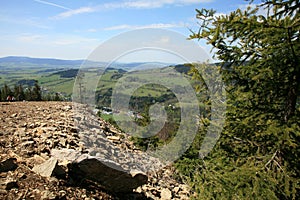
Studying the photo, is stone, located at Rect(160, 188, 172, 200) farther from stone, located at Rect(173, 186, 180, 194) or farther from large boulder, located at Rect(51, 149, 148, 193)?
large boulder, located at Rect(51, 149, 148, 193)

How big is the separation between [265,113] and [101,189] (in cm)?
422

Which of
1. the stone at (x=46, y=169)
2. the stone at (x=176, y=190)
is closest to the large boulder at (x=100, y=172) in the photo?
the stone at (x=46, y=169)

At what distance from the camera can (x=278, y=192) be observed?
4227 millimetres

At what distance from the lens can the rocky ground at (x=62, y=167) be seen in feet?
16.5

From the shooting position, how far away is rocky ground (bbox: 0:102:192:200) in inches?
198

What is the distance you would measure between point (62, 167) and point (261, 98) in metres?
4.67

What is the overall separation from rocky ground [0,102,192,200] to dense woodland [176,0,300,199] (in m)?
2.36

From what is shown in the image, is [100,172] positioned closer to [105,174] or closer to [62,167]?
[105,174]

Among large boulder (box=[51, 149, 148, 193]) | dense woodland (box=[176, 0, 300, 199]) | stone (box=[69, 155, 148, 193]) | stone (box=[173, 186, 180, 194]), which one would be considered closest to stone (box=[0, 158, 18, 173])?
large boulder (box=[51, 149, 148, 193])

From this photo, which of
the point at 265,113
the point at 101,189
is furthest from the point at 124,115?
the point at 265,113

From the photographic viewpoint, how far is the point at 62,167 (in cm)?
576

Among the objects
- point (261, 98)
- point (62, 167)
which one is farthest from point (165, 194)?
point (261, 98)

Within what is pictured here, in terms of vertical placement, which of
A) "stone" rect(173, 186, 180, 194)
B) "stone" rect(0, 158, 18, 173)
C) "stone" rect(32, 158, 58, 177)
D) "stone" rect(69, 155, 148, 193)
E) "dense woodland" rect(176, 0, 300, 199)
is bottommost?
"stone" rect(173, 186, 180, 194)

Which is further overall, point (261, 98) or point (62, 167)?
point (62, 167)
